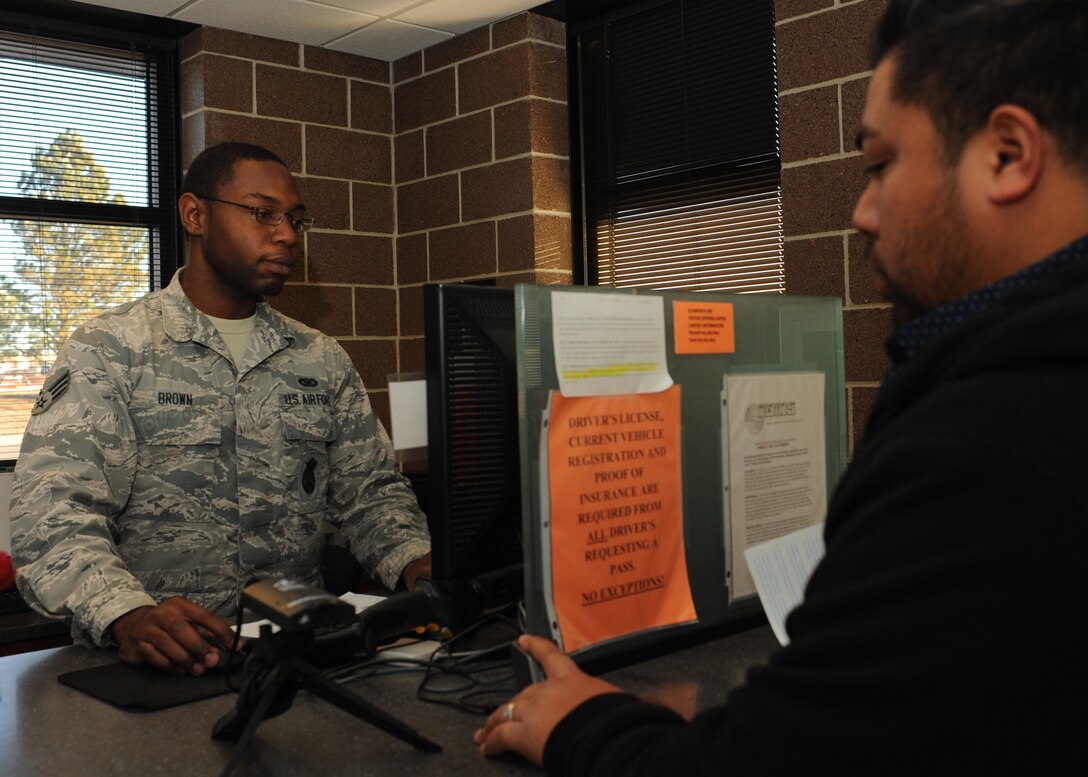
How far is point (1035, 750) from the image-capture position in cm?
55

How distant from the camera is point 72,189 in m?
3.29

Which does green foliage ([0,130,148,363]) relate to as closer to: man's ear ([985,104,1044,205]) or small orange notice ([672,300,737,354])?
small orange notice ([672,300,737,354])

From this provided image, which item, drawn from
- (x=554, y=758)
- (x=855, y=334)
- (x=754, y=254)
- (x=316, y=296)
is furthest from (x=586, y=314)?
(x=316, y=296)

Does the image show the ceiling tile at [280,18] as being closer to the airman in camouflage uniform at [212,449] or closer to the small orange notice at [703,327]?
the airman in camouflage uniform at [212,449]

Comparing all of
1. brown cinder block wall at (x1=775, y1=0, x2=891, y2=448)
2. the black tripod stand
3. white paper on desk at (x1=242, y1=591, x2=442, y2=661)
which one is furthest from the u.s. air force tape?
brown cinder block wall at (x1=775, y1=0, x2=891, y2=448)

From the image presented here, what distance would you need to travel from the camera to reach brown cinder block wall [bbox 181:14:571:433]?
3361 mm

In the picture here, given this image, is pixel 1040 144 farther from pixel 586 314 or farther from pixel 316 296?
pixel 316 296

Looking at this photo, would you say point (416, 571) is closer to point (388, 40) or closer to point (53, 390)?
point (53, 390)

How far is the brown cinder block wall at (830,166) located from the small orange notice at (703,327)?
1149mm

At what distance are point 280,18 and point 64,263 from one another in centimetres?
106

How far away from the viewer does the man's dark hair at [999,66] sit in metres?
0.65

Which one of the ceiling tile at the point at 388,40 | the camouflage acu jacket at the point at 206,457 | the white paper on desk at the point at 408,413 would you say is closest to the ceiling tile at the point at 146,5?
the ceiling tile at the point at 388,40

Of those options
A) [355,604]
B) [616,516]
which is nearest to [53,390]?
[355,604]

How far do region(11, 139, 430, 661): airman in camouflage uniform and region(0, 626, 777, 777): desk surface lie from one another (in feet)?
1.70
